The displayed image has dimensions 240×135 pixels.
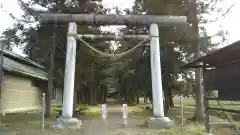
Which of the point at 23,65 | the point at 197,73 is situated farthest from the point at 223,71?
the point at 23,65

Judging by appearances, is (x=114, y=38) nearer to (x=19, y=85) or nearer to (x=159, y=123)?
(x=159, y=123)

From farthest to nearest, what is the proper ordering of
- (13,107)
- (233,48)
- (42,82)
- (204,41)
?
(42,82) < (13,107) < (204,41) < (233,48)

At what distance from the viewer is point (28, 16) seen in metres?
18.7

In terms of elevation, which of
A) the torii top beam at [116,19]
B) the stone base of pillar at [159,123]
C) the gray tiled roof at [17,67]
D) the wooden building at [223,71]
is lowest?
the stone base of pillar at [159,123]

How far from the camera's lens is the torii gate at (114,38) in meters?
12.6

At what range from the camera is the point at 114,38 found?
13875 millimetres

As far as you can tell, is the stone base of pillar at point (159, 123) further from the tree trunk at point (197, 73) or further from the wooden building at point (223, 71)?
the tree trunk at point (197, 73)

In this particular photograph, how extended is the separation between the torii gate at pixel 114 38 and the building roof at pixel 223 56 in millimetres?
4002

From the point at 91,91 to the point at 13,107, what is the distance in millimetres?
21980

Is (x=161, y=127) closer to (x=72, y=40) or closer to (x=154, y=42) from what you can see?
(x=154, y=42)

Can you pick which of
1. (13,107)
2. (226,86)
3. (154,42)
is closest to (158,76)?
(154,42)

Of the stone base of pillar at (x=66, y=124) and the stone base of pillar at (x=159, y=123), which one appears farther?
the stone base of pillar at (x=159, y=123)

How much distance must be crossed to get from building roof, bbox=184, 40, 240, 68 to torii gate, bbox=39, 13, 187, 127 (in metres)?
4.00

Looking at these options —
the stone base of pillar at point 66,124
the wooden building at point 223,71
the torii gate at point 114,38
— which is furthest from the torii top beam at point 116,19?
the wooden building at point 223,71
